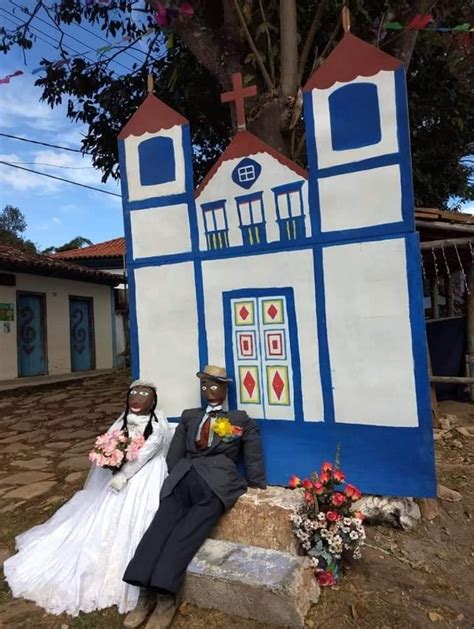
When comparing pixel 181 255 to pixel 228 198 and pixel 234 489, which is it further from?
pixel 234 489

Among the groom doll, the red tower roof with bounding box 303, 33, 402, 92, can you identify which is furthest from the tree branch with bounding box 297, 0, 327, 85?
the groom doll

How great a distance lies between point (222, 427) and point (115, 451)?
27.5 inches

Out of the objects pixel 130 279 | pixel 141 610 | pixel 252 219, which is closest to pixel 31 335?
pixel 130 279

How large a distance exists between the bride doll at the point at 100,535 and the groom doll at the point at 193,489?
159mm

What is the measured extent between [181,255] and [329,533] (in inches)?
87.3

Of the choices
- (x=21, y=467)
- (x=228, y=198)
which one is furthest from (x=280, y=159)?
(x=21, y=467)

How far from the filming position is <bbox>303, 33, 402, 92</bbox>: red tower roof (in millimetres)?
3162

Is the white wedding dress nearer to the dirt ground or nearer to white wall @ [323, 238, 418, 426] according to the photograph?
the dirt ground

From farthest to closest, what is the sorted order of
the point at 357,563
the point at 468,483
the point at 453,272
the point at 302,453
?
1. the point at 453,272
2. the point at 468,483
3. the point at 302,453
4. the point at 357,563

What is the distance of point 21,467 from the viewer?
209 inches

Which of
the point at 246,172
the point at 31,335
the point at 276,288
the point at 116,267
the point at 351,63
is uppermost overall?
the point at 116,267

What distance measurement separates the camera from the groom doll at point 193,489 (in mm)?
2594

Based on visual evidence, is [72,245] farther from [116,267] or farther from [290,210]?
[290,210]

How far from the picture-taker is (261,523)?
9.99 ft
